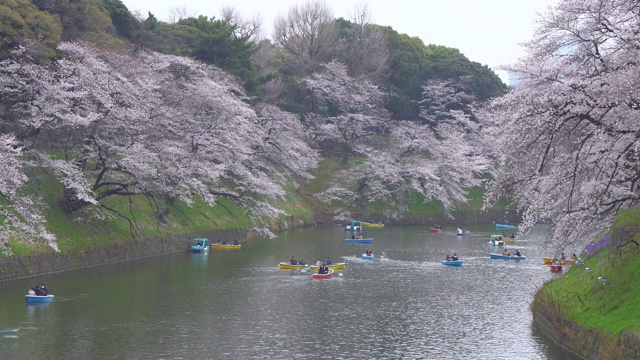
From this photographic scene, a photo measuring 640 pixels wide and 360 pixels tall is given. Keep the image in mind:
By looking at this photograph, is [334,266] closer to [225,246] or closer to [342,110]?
[225,246]

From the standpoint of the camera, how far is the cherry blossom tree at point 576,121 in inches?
779

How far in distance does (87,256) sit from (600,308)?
98.3ft

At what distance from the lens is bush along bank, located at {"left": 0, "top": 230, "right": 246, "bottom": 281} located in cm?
3638

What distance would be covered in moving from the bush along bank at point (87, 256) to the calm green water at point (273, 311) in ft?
2.61

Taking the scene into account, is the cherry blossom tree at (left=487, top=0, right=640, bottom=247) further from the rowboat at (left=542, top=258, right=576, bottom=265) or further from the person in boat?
the rowboat at (left=542, top=258, right=576, bottom=265)

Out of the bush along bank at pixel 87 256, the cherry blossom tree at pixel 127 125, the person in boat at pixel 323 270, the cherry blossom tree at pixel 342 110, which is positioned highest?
the cherry blossom tree at pixel 342 110

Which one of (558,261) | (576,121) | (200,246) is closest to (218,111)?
(200,246)

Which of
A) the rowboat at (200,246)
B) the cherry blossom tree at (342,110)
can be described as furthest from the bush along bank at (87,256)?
the cherry blossom tree at (342,110)

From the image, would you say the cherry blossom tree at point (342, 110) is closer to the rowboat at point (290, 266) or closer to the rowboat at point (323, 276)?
the rowboat at point (290, 266)

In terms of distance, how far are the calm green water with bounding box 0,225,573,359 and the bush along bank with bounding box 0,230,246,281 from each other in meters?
0.80

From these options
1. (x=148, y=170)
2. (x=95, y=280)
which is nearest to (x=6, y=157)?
(x=95, y=280)

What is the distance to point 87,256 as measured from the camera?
41875 mm

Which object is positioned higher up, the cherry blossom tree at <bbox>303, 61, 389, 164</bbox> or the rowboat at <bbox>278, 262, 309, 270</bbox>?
the cherry blossom tree at <bbox>303, 61, 389, 164</bbox>

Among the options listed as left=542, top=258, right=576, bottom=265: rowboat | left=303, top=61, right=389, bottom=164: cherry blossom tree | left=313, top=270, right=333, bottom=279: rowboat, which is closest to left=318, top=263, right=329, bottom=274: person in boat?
left=313, top=270, right=333, bottom=279: rowboat
